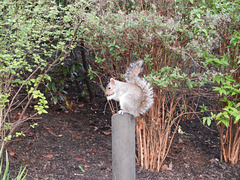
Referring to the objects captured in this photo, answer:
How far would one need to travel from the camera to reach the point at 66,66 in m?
5.36

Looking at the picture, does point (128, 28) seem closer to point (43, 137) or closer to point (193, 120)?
point (43, 137)

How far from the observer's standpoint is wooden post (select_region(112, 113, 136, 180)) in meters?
2.56

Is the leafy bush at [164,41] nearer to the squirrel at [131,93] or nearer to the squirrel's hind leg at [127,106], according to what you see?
the squirrel at [131,93]

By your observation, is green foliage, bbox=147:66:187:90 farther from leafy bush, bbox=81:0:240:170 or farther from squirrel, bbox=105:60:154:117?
squirrel, bbox=105:60:154:117

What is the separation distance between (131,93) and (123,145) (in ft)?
1.54

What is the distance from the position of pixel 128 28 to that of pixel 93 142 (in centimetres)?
224

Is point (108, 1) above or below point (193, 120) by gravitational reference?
above

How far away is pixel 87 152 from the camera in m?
4.41

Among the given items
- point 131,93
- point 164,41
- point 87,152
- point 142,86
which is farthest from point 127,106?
point 87,152

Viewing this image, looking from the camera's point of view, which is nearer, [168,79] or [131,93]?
[131,93]

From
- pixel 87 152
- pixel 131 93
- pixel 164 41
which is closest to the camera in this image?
pixel 131 93

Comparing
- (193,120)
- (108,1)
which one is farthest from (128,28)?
(193,120)

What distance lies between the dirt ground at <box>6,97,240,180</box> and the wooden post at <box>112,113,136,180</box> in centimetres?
116

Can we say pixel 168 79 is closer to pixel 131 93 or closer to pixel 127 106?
pixel 131 93
